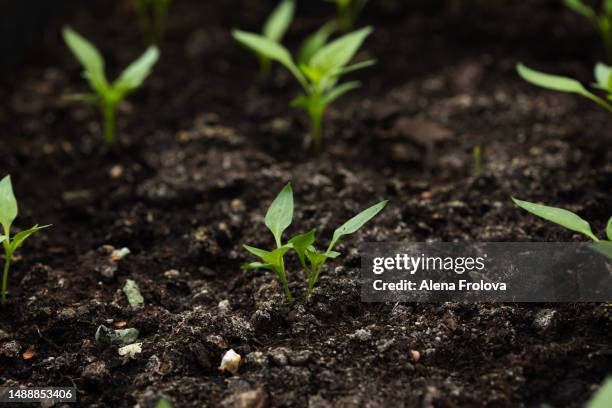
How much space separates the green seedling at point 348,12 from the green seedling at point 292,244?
3.55 feet

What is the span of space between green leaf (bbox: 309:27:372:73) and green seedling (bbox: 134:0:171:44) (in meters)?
0.83

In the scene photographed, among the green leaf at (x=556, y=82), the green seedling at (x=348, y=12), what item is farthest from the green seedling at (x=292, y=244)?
the green seedling at (x=348, y=12)

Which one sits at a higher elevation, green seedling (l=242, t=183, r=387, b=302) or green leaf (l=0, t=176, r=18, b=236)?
green leaf (l=0, t=176, r=18, b=236)

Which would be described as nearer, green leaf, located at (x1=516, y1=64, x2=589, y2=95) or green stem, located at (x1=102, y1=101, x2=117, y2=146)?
green leaf, located at (x1=516, y1=64, x2=589, y2=95)

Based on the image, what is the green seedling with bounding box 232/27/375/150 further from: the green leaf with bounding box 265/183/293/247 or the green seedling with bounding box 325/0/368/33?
the green seedling with bounding box 325/0/368/33

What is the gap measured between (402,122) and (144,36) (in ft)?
3.45

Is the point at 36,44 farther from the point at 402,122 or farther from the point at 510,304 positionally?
the point at 510,304

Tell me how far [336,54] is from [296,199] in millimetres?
376

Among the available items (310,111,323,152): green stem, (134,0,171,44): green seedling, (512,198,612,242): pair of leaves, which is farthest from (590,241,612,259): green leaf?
(134,0,171,44): green seedling

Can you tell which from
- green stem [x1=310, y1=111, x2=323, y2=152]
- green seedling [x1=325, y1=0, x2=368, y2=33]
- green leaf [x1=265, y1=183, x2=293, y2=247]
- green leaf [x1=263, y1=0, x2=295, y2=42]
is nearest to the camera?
green leaf [x1=265, y1=183, x2=293, y2=247]

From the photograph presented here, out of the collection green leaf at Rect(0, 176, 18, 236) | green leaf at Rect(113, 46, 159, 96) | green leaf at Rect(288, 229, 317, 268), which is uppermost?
green leaf at Rect(113, 46, 159, 96)

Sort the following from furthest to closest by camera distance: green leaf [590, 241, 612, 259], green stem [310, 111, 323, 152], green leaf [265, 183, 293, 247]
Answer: green stem [310, 111, 323, 152] → green leaf [265, 183, 293, 247] → green leaf [590, 241, 612, 259]

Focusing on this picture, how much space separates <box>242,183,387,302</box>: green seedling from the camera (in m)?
1.31

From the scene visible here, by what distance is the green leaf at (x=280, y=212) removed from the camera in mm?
1412
